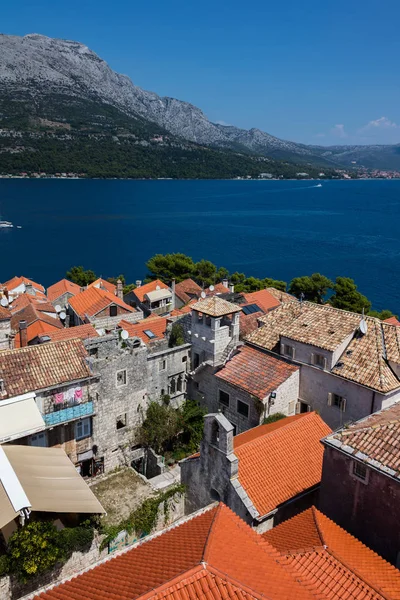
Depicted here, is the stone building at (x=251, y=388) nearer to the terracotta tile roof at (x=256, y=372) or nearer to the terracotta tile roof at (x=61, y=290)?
the terracotta tile roof at (x=256, y=372)

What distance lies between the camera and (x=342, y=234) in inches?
Result: 5989

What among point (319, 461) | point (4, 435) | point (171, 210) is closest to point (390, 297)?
point (319, 461)

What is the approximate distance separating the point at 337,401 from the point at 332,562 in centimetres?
1257

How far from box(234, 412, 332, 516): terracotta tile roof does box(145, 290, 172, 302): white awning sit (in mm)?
35091

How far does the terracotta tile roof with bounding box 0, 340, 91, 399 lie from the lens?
22441 mm

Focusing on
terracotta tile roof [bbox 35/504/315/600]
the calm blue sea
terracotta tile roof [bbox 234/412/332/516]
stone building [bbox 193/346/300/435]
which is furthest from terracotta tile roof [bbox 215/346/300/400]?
the calm blue sea

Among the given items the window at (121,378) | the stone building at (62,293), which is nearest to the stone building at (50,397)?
the window at (121,378)

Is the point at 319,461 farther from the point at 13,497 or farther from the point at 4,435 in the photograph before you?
the point at 4,435

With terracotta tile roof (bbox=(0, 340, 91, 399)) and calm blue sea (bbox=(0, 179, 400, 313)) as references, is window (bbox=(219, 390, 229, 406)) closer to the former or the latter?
terracotta tile roof (bbox=(0, 340, 91, 399))

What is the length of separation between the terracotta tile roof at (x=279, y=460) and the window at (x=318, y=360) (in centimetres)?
416

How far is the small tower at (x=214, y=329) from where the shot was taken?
92.8 ft

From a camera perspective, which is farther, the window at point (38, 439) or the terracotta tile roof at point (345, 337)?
the terracotta tile roof at point (345, 337)

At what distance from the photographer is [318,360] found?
24875mm

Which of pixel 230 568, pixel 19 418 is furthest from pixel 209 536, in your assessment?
pixel 19 418
